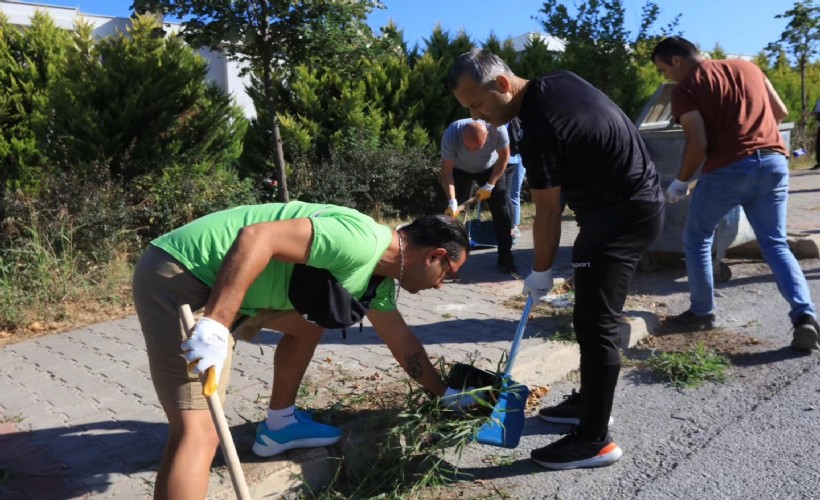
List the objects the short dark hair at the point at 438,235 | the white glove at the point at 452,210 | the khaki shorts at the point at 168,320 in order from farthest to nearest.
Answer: the white glove at the point at 452,210 < the short dark hair at the point at 438,235 < the khaki shorts at the point at 168,320

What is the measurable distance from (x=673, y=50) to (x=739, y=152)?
2.56 feet

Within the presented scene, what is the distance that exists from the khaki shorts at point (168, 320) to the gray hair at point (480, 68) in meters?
1.36

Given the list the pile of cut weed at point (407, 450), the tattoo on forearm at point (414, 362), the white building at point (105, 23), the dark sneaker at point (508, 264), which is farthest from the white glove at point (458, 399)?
the white building at point (105, 23)

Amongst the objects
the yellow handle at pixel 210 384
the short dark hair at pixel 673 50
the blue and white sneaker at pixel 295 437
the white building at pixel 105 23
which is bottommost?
the blue and white sneaker at pixel 295 437

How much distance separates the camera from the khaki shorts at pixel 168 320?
2.29m

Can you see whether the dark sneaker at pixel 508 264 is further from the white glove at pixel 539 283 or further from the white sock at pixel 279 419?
the white sock at pixel 279 419

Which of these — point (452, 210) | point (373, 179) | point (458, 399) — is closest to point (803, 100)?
point (373, 179)

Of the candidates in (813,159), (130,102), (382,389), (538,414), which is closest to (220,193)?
(130,102)

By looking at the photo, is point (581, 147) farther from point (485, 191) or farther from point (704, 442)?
point (485, 191)

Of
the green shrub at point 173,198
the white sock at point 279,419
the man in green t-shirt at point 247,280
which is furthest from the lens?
the green shrub at point 173,198

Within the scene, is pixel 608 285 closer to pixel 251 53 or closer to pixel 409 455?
pixel 409 455

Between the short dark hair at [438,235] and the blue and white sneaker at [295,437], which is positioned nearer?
the short dark hair at [438,235]

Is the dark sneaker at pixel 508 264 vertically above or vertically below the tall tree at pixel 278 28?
below

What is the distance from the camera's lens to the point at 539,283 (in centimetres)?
314
